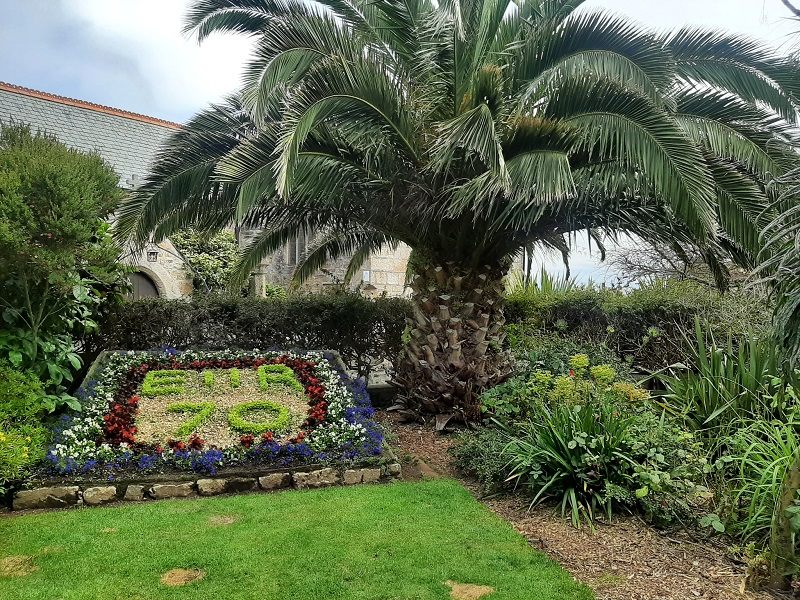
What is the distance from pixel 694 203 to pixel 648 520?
2.58 meters

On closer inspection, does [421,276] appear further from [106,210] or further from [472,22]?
[106,210]

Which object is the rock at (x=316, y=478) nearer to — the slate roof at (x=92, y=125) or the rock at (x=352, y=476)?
the rock at (x=352, y=476)

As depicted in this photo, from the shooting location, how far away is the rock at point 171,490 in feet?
15.6

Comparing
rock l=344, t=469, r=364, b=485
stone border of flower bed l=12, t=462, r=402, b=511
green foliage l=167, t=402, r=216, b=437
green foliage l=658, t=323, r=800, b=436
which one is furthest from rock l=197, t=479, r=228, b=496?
green foliage l=658, t=323, r=800, b=436

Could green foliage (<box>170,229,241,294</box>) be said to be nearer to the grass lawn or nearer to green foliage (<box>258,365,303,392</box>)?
green foliage (<box>258,365,303,392</box>)

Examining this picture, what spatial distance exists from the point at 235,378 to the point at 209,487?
1.85 metres

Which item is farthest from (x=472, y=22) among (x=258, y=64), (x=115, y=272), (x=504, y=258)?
(x=115, y=272)

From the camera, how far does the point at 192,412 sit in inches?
231

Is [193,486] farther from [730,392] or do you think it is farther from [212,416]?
[730,392]

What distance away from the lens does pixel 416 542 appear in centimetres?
380

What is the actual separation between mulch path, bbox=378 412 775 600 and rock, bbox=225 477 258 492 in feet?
6.75

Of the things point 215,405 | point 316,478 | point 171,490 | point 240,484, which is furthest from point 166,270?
point 316,478

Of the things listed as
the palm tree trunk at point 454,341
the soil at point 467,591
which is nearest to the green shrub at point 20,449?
the soil at point 467,591

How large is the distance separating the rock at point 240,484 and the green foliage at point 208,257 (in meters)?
11.0
